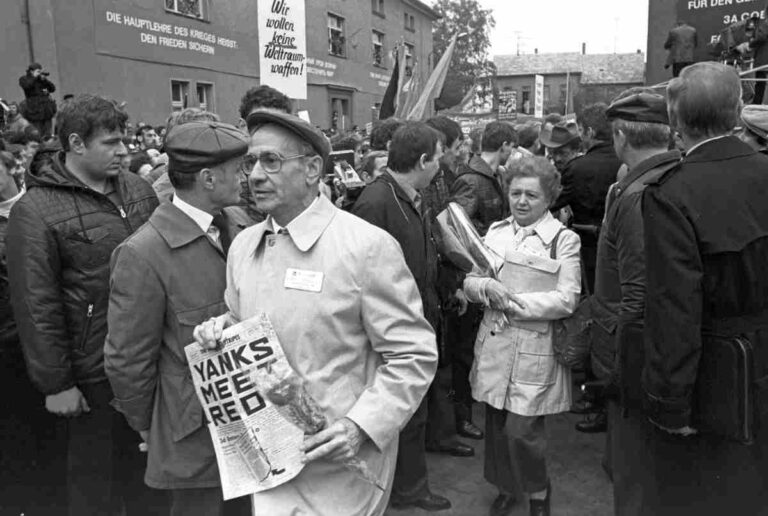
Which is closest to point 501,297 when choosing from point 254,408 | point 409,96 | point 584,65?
point 254,408

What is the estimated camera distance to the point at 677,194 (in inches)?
91.4

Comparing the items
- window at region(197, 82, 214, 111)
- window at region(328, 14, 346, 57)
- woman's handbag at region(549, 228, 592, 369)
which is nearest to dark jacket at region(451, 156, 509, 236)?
woman's handbag at region(549, 228, 592, 369)

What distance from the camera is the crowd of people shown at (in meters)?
1.94

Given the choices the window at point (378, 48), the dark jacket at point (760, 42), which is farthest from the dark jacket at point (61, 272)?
the window at point (378, 48)

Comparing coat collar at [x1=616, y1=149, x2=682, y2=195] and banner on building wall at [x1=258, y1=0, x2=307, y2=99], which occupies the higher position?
banner on building wall at [x1=258, y1=0, x2=307, y2=99]

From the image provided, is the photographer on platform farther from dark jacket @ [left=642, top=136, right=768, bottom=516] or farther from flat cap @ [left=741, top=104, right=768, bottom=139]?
dark jacket @ [left=642, top=136, right=768, bottom=516]

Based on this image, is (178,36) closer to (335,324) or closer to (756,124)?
(756,124)

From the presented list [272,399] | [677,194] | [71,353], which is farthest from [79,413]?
[677,194]

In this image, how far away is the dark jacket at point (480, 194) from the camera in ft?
16.1

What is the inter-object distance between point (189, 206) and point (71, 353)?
3.16ft

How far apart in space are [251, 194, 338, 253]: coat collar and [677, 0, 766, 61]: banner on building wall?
12085 millimetres

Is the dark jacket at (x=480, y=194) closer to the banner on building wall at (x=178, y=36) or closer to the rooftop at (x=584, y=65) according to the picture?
the banner on building wall at (x=178, y=36)

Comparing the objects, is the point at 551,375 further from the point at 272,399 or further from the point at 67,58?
the point at 67,58

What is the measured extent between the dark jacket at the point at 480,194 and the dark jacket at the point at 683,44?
27.3ft
